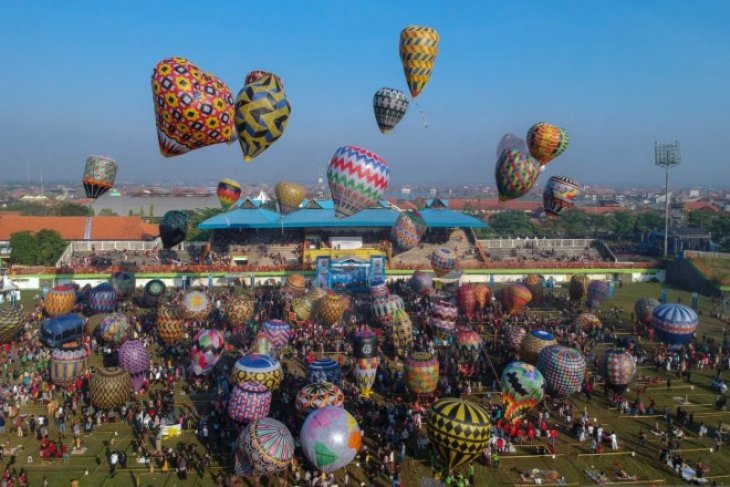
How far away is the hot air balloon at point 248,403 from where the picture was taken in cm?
1532

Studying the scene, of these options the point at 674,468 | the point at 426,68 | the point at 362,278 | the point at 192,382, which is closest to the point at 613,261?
the point at 362,278

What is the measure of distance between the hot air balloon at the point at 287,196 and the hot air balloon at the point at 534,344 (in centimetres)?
2472

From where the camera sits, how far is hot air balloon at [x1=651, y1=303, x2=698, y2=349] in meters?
22.1

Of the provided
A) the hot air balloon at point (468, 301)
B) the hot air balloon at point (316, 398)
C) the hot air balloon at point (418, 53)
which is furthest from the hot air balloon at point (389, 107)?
the hot air balloon at point (316, 398)

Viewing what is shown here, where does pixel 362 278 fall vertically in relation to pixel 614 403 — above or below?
above

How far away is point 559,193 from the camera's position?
2831cm

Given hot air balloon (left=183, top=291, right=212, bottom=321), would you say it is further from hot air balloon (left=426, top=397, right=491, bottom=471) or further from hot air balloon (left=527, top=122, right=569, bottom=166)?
hot air balloon (left=527, top=122, right=569, bottom=166)

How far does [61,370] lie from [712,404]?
66.9 feet

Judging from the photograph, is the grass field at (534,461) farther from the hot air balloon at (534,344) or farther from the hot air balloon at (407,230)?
the hot air balloon at (407,230)

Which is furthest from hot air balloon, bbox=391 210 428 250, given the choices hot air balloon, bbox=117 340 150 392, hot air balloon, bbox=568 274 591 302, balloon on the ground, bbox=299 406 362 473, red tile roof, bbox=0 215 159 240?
balloon on the ground, bbox=299 406 362 473

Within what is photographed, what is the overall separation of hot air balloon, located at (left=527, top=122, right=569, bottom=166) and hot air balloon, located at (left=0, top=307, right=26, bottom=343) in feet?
73.5

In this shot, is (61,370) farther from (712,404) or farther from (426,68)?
(712,404)

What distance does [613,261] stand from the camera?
42875 mm

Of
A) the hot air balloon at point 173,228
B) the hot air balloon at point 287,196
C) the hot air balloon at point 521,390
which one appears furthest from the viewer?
the hot air balloon at point 287,196
